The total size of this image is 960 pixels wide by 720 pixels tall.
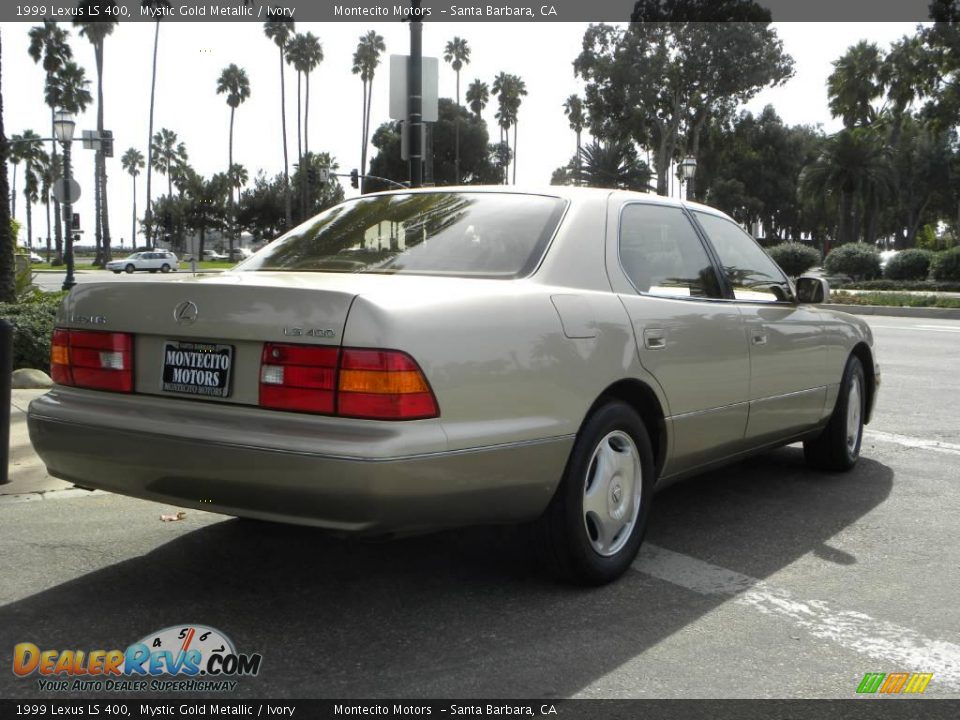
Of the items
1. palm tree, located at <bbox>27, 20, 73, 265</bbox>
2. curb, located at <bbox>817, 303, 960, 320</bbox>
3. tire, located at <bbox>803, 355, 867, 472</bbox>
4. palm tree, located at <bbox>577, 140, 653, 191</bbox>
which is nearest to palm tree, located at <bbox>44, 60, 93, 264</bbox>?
palm tree, located at <bbox>27, 20, 73, 265</bbox>

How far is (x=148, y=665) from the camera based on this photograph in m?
3.22

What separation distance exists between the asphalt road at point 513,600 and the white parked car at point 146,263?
179 feet

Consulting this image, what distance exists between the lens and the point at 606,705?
2959 mm

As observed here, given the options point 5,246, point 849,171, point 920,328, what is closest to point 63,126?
point 5,246

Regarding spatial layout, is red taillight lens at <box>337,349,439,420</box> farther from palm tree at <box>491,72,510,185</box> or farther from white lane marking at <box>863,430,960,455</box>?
palm tree at <box>491,72,510,185</box>

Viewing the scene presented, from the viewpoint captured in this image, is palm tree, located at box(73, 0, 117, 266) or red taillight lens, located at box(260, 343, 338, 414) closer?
red taillight lens, located at box(260, 343, 338, 414)

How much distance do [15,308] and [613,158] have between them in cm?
4946

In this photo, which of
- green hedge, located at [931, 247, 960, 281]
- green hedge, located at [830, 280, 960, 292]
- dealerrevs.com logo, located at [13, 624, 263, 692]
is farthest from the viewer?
green hedge, located at [931, 247, 960, 281]

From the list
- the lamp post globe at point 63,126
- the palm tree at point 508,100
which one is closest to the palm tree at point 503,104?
the palm tree at point 508,100

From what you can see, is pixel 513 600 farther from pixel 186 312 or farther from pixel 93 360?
pixel 93 360

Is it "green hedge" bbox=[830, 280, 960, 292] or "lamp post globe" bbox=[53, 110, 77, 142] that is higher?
"lamp post globe" bbox=[53, 110, 77, 142]

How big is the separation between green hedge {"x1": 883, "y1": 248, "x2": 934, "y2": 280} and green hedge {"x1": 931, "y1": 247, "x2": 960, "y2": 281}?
66cm

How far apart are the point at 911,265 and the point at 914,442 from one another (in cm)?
2954

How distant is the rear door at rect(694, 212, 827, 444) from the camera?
506 centimetres
